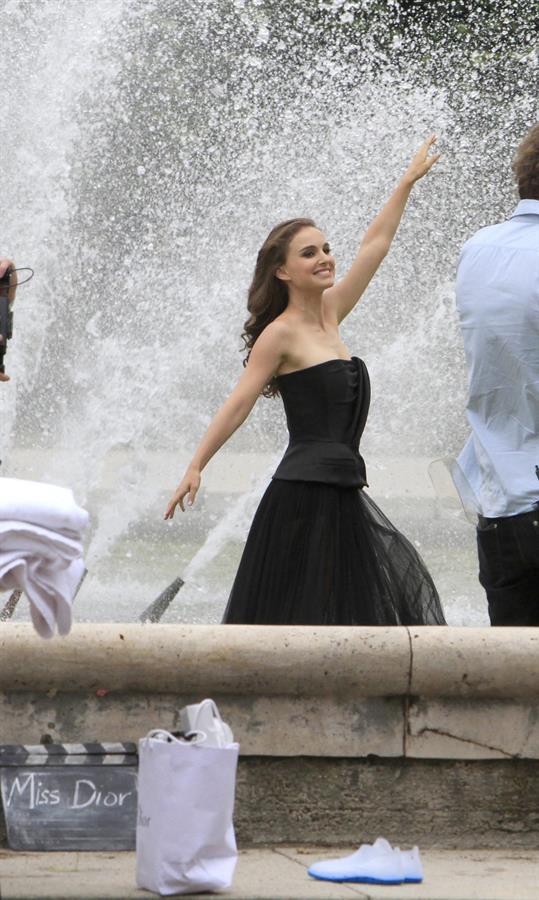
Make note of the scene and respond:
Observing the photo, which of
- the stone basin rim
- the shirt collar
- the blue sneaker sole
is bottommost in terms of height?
the blue sneaker sole

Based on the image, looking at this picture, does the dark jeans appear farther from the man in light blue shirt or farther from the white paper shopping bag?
the white paper shopping bag

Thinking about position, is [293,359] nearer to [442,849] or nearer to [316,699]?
[316,699]

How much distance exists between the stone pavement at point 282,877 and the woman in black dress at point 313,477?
2.62ft

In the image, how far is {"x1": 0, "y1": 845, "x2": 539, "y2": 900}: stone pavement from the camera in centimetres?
344

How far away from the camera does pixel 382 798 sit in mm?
4008

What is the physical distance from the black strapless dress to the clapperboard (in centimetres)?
84

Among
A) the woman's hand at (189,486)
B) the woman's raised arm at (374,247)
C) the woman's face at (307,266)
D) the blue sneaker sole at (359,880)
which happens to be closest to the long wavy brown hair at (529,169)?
the woman's raised arm at (374,247)

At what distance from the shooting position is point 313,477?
15.2 ft

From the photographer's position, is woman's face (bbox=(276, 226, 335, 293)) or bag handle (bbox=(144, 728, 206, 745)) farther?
woman's face (bbox=(276, 226, 335, 293))

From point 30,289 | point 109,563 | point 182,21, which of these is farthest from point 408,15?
point 109,563

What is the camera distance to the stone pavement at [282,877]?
11.3ft

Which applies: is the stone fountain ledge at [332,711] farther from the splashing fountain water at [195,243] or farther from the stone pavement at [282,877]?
the splashing fountain water at [195,243]

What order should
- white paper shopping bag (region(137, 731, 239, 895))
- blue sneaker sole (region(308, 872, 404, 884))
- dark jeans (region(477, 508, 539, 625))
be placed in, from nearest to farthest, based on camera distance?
white paper shopping bag (region(137, 731, 239, 895)) < blue sneaker sole (region(308, 872, 404, 884)) < dark jeans (region(477, 508, 539, 625))

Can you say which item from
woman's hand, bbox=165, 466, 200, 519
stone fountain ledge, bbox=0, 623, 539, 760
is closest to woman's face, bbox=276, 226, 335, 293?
woman's hand, bbox=165, 466, 200, 519
